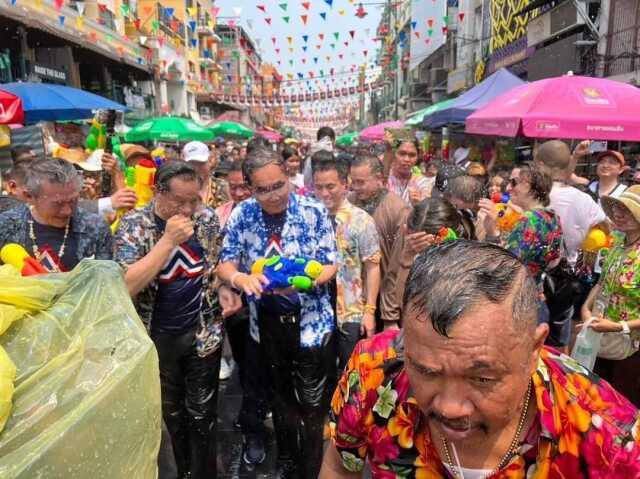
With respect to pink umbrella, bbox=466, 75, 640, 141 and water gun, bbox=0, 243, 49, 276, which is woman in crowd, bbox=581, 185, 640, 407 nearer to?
pink umbrella, bbox=466, 75, 640, 141

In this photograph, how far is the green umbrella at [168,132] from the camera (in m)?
10.4

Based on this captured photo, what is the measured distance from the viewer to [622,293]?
2.80 meters

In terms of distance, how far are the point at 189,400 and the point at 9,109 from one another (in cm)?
328

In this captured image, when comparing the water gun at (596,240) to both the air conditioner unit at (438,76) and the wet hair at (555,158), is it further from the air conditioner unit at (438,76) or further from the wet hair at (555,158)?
the air conditioner unit at (438,76)

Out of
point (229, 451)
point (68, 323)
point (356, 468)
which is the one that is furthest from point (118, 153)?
point (356, 468)

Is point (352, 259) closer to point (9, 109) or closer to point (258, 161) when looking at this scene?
point (258, 161)

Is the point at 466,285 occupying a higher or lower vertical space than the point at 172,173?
lower

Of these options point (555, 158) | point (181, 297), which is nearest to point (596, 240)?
point (555, 158)

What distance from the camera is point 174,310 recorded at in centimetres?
259

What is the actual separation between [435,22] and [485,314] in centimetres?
1997

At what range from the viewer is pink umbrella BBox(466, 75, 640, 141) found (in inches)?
185

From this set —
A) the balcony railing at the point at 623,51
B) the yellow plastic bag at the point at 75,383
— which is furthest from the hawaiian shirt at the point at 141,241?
the balcony railing at the point at 623,51

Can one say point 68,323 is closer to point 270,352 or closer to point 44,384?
point 44,384

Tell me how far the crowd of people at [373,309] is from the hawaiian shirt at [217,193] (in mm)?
62
